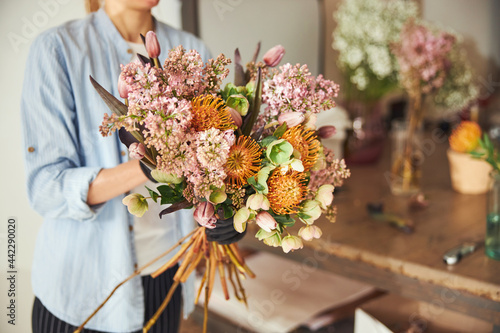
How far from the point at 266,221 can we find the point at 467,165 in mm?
1267

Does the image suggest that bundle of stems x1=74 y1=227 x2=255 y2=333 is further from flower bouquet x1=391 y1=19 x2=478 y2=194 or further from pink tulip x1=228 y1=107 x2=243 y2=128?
flower bouquet x1=391 y1=19 x2=478 y2=194

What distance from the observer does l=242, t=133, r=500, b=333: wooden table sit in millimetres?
1148

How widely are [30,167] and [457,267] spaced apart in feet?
3.23

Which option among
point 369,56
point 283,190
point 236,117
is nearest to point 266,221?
point 283,190

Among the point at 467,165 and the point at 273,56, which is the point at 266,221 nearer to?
the point at 273,56

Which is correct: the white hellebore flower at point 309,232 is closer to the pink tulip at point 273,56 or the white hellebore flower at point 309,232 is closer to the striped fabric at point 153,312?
the pink tulip at point 273,56

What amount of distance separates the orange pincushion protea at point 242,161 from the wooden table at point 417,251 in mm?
690

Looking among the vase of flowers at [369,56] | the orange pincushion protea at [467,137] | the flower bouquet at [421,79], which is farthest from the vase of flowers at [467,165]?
the vase of flowers at [369,56]

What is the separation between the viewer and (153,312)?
1.10m

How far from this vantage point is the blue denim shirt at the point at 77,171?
890mm

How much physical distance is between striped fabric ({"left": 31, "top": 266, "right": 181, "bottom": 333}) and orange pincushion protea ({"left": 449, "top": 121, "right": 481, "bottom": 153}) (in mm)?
1132

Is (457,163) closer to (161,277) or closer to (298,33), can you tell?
(298,33)

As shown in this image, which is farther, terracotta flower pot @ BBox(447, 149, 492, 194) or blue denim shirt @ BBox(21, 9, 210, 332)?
terracotta flower pot @ BBox(447, 149, 492, 194)

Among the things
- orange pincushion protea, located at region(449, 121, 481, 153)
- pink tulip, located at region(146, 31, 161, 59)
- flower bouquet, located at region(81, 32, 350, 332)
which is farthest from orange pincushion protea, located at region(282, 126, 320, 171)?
orange pincushion protea, located at region(449, 121, 481, 153)
